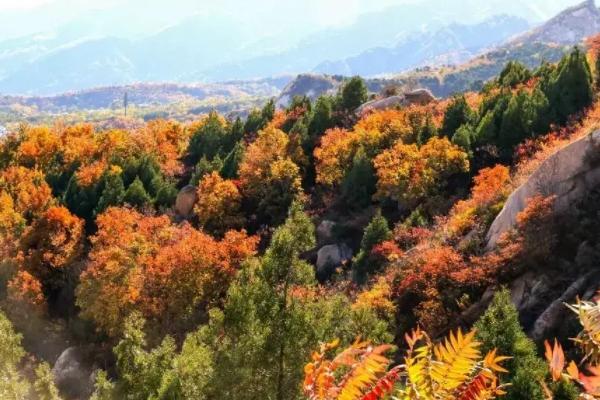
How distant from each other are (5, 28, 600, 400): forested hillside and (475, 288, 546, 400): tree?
10 cm

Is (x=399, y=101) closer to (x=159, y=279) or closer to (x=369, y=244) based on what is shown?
(x=369, y=244)

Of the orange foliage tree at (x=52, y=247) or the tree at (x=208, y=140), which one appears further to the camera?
the tree at (x=208, y=140)

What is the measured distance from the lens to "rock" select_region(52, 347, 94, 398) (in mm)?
44938

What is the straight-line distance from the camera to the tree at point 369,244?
43375 millimetres

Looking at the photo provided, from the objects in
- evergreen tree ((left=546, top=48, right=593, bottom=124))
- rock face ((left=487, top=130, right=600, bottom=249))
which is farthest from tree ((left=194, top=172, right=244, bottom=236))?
evergreen tree ((left=546, top=48, right=593, bottom=124))

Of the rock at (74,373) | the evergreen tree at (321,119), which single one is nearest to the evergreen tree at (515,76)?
the evergreen tree at (321,119)

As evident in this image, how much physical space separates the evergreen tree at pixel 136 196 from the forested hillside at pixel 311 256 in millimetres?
223

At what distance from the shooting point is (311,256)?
175 ft

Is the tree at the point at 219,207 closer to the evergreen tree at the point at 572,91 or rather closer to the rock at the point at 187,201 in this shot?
the rock at the point at 187,201

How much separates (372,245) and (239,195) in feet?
69.7

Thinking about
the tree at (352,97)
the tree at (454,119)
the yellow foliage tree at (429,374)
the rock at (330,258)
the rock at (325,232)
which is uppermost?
the yellow foliage tree at (429,374)

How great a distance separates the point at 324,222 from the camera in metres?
55.2

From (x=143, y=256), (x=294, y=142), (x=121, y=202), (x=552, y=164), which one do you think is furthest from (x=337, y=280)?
(x=121, y=202)

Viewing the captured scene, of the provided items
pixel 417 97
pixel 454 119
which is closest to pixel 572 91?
pixel 454 119
